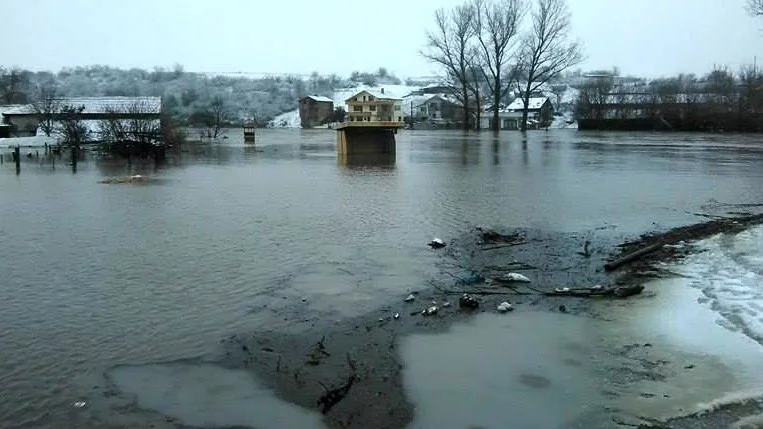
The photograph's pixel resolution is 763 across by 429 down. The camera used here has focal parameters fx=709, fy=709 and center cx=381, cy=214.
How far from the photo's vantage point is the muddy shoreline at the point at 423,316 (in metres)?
5.11

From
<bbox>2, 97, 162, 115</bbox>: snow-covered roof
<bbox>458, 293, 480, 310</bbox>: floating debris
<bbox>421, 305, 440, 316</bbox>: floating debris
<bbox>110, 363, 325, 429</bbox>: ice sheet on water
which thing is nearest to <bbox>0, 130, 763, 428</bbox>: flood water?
<bbox>110, 363, 325, 429</bbox>: ice sheet on water

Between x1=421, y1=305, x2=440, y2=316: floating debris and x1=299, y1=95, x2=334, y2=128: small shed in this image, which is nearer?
x1=421, y1=305, x2=440, y2=316: floating debris

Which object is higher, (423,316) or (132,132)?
(132,132)

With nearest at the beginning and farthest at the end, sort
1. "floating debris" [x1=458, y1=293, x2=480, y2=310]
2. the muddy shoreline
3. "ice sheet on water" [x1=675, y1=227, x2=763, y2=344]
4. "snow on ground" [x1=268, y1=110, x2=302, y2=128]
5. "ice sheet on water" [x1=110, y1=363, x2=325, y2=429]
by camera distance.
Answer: "ice sheet on water" [x1=110, y1=363, x2=325, y2=429]
the muddy shoreline
"ice sheet on water" [x1=675, y1=227, x2=763, y2=344]
"floating debris" [x1=458, y1=293, x2=480, y2=310]
"snow on ground" [x1=268, y1=110, x2=302, y2=128]

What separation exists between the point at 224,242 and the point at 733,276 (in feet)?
22.9

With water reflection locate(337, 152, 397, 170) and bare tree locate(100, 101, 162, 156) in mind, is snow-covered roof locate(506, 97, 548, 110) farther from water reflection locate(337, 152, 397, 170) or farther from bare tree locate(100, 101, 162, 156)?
bare tree locate(100, 101, 162, 156)

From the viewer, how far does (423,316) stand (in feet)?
22.9

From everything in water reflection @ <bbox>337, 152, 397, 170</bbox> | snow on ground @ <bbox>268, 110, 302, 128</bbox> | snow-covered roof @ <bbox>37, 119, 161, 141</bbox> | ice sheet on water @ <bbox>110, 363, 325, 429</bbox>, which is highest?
snow on ground @ <bbox>268, 110, 302, 128</bbox>

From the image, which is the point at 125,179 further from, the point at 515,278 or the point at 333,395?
the point at 333,395

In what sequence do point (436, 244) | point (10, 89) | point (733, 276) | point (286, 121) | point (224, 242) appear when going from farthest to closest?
point (286, 121), point (10, 89), point (224, 242), point (436, 244), point (733, 276)

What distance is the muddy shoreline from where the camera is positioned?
511 centimetres

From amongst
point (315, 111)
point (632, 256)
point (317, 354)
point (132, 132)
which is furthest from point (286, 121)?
point (317, 354)

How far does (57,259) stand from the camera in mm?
9719

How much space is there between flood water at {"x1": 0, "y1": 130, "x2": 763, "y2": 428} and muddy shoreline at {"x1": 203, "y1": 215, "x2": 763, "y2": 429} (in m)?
0.36
